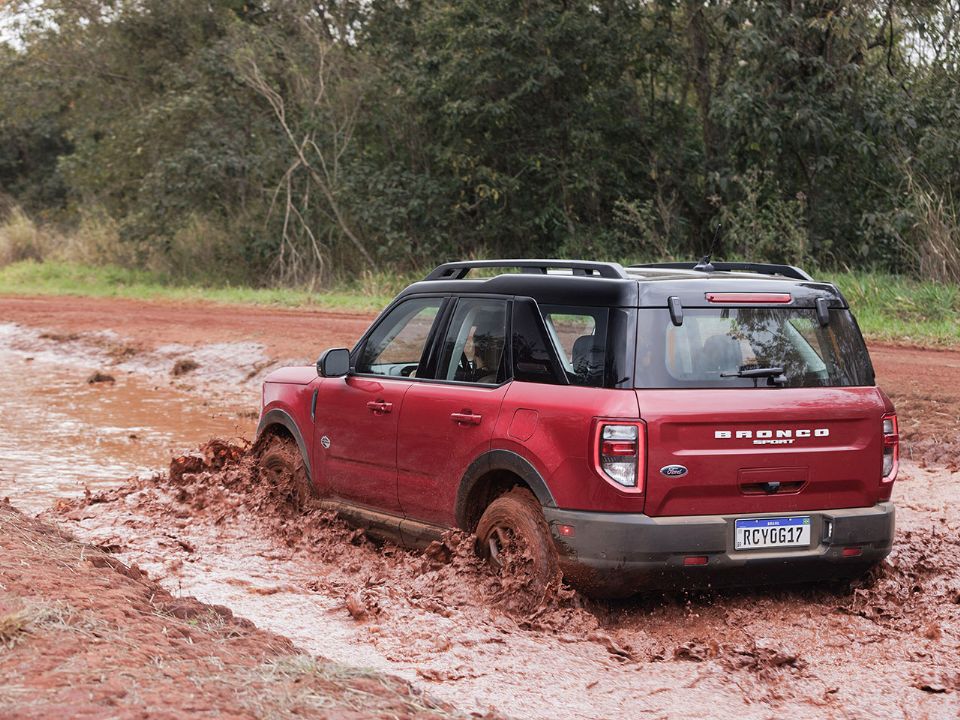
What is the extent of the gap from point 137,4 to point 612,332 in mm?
28103

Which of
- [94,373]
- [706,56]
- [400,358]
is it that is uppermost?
[706,56]

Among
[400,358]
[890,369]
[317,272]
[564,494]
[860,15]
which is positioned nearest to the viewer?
[564,494]

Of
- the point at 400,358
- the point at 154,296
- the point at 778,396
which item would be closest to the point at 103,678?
the point at 778,396

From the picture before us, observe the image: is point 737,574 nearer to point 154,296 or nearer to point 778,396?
point 778,396

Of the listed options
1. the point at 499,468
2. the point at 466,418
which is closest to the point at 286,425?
the point at 466,418

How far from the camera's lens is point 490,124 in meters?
26.0

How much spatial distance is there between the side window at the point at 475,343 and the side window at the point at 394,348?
0.37 metres

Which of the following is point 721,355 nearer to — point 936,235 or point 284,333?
point 284,333

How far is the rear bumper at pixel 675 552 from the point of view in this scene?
208 inches

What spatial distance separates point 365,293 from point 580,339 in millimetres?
18608

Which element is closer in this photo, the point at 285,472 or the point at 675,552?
the point at 675,552

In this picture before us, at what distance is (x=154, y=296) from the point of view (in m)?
25.7

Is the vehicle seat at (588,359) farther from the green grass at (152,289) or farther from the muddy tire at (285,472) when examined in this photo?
the green grass at (152,289)

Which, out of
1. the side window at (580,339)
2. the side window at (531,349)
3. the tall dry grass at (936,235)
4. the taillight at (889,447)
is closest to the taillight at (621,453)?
the side window at (580,339)
